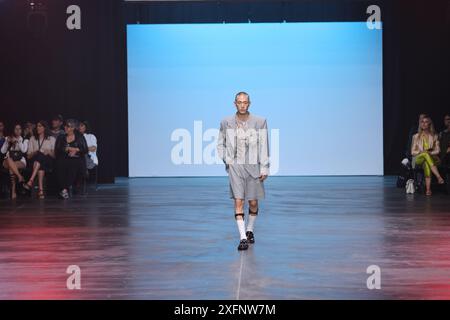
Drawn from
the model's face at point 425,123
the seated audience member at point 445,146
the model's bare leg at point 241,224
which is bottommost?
the model's bare leg at point 241,224

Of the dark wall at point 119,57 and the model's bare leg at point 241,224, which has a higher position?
the dark wall at point 119,57

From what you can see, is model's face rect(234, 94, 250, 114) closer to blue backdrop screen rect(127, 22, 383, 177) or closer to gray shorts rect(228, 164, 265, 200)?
gray shorts rect(228, 164, 265, 200)

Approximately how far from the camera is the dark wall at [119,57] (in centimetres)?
1594

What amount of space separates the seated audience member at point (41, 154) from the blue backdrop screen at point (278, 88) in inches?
192

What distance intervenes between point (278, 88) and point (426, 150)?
17.9 ft

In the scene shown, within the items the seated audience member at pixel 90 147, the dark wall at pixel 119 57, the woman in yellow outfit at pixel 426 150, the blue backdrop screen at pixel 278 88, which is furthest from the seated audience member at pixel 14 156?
the woman in yellow outfit at pixel 426 150

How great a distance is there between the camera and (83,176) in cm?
1340

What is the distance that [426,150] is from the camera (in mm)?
12734

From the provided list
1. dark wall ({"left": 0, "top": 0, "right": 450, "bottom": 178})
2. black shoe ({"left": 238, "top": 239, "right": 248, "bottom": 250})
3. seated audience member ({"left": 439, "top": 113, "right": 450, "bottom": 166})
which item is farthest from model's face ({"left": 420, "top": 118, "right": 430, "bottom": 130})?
black shoe ({"left": 238, "top": 239, "right": 248, "bottom": 250})

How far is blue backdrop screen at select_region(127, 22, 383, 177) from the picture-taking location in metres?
17.6

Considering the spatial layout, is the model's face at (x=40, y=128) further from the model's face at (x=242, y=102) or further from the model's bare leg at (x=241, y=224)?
the model's face at (x=242, y=102)

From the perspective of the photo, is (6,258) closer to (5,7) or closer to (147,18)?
(5,7)
